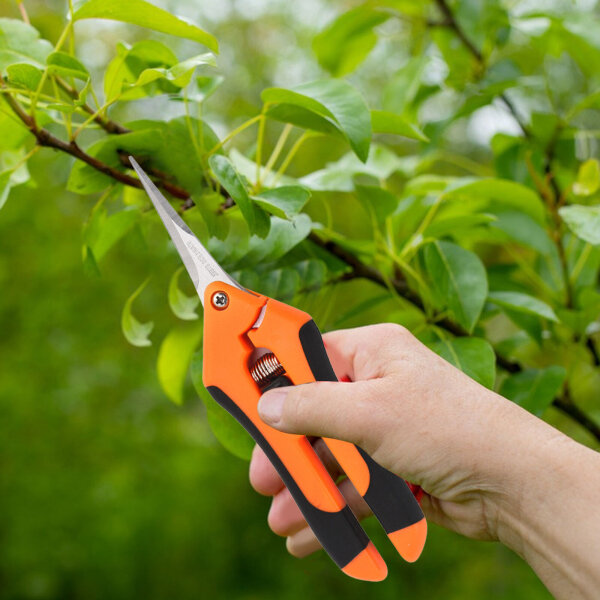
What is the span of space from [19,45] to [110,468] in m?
1.55

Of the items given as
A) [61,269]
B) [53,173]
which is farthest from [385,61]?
[61,269]

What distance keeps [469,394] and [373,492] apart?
10 cm

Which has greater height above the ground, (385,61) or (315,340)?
(315,340)

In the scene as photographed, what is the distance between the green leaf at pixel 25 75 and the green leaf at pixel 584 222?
41 cm

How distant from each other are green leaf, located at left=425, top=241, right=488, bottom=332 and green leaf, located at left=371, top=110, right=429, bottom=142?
0.32ft

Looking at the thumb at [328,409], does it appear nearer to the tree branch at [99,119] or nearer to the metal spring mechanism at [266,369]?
the metal spring mechanism at [266,369]

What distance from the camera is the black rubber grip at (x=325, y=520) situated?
44cm

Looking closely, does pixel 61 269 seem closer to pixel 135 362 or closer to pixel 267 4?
pixel 135 362

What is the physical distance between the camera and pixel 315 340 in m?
0.44

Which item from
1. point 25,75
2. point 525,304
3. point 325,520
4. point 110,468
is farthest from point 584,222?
point 110,468

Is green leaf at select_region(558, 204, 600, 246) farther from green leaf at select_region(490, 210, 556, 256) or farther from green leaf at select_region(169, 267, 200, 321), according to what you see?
green leaf at select_region(169, 267, 200, 321)

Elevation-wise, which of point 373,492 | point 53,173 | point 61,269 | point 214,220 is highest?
point 214,220

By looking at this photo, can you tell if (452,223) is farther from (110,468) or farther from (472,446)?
(110,468)

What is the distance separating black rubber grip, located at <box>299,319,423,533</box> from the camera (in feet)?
1.46
